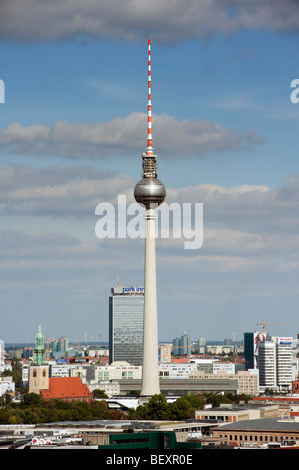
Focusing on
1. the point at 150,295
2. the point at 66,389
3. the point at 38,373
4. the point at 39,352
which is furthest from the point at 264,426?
the point at 39,352

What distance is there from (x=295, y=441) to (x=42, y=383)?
8641 cm

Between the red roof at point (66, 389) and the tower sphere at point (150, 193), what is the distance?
38.5m

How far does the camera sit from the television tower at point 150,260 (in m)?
150

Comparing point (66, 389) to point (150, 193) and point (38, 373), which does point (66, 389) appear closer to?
point (38, 373)

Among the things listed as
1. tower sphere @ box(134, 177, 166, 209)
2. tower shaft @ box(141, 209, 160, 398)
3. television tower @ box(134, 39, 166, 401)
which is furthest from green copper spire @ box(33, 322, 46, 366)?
tower sphere @ box(134, 177, 166, 209)

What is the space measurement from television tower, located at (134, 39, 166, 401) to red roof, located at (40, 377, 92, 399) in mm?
25224

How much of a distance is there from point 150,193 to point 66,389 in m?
→ 41.4

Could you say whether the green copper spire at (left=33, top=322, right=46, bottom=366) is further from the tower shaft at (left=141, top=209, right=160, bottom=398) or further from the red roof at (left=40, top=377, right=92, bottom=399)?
the tower shaft at (left=141, top=209, right=160, bottom=398)

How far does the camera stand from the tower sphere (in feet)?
503

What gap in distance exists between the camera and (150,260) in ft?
493

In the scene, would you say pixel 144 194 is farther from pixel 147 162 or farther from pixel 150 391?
pixel 150 391
